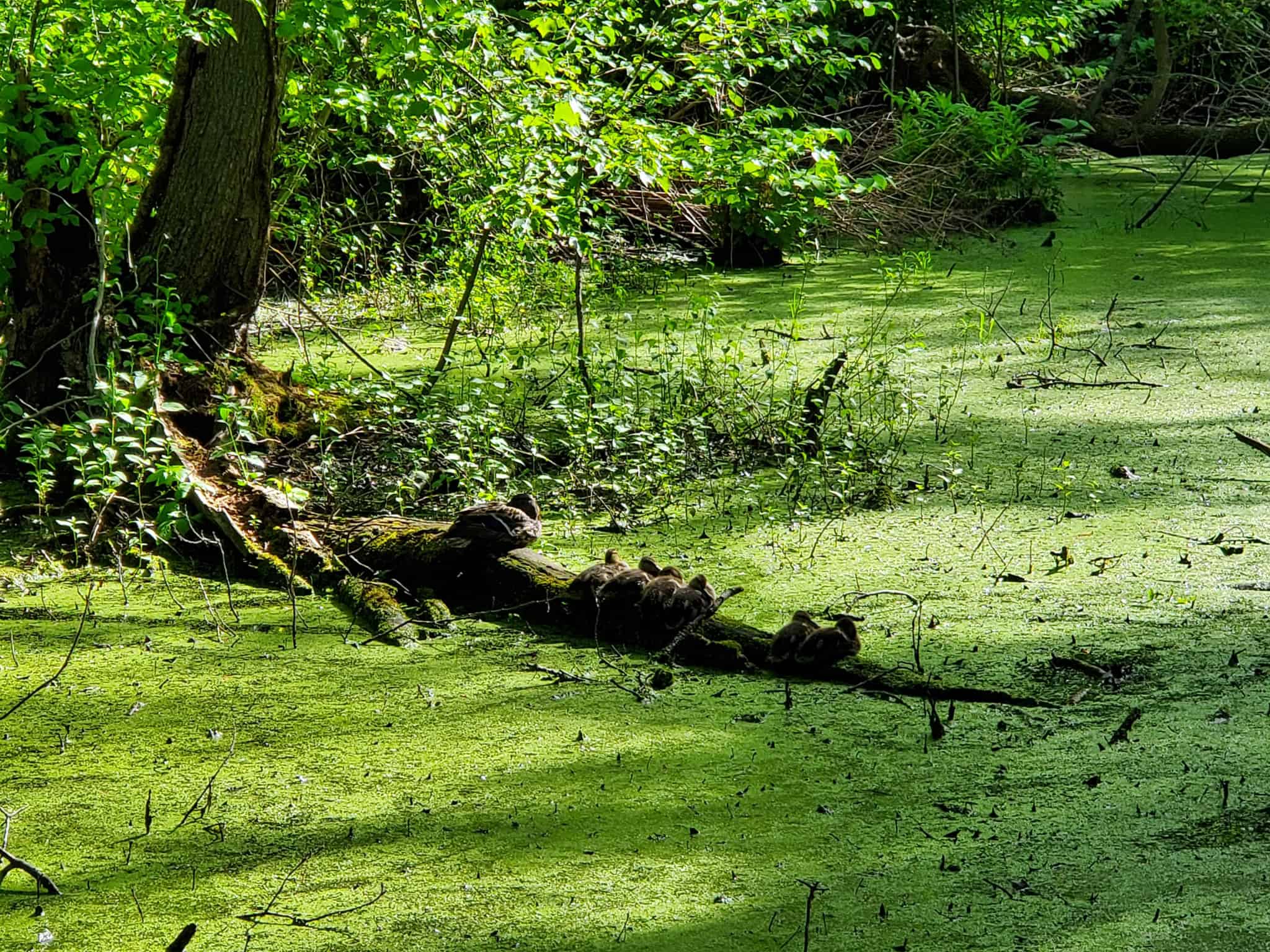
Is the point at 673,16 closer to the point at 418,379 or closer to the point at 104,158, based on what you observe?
the point at 418,379

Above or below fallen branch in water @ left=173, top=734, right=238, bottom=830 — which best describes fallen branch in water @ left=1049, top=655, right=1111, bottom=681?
above

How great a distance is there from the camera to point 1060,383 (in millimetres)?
4766

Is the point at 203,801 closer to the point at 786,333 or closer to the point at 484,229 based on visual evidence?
the point at 484,229

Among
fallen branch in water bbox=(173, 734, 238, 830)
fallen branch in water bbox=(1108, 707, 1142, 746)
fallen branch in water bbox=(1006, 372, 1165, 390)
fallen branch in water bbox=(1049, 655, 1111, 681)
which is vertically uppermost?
fallen branch in water bbox=(1006, 372, 1165, 390)

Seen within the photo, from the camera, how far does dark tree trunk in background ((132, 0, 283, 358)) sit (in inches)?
147

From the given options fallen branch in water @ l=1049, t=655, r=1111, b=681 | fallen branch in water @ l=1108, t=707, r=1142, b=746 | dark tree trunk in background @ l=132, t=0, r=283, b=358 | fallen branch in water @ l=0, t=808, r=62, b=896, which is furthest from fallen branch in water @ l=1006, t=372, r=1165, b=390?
fallen branch in water @ l=0, t=808, r=62, b=896

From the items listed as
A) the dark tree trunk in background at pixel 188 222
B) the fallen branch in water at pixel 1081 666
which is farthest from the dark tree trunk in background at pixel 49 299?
the fallen branch in water at pixel 1081 666

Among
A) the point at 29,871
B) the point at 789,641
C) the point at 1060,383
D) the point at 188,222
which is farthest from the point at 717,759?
the point at 1060,383

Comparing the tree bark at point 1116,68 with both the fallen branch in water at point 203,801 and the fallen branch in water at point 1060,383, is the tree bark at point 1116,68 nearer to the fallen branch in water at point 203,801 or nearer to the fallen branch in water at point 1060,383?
the fallen branch in water at point 1060,383

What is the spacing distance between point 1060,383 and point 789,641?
2.43 meters

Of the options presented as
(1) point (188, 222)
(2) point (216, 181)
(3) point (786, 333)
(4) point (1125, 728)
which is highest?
(2) point (216, 181)

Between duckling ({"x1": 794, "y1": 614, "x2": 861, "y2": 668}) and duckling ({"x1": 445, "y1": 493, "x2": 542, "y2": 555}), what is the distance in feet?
2.48

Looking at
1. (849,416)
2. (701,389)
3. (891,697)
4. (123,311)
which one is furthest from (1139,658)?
(123,311)

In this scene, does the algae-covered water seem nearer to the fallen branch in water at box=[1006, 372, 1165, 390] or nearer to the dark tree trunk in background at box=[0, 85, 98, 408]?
the dark tree trunk in background at box=[0, 85, 98, 408]
